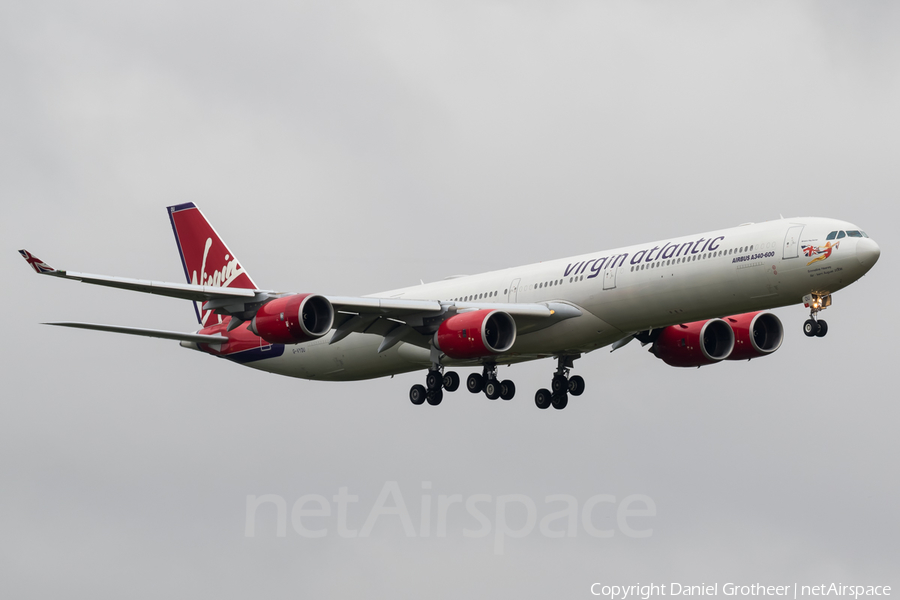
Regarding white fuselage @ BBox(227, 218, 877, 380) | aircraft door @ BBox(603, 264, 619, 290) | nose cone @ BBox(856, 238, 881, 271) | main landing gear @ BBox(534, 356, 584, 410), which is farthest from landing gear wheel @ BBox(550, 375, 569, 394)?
nose cone @ BBox(856, 238, 881, 271)

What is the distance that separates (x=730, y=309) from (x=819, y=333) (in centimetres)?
329

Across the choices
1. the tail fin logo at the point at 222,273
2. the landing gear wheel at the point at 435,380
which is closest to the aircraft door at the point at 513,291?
the landing gear wheel at the point at 435,380

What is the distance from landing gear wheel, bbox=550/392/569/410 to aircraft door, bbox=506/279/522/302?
5.09 m

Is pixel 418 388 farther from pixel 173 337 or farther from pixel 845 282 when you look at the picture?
pixel 845 282

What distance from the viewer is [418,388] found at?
171 feet

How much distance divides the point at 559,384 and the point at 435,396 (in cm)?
513

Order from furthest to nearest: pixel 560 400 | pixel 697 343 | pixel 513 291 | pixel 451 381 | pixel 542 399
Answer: pixel 542 399, pixel 560 400, pixel 697 343, pixel 451 381, pixel 513 291

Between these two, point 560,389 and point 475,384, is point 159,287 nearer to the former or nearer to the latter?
point 475,384

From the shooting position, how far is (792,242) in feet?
141

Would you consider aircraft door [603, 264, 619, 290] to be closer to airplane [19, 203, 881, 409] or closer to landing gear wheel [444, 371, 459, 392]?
airplane [19, 203, 881, 409]

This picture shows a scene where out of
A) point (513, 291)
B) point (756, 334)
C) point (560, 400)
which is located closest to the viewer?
point (513, 291)

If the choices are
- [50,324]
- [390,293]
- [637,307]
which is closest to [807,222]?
[637,307]

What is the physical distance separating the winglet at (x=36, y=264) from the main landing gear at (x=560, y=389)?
20375mm

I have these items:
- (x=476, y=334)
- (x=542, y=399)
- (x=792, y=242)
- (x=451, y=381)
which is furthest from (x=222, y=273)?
(x=792, y=242)
